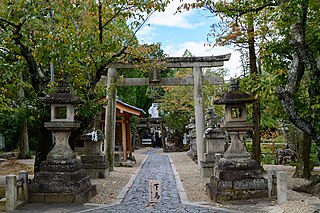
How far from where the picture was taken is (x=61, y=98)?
30.2 feet

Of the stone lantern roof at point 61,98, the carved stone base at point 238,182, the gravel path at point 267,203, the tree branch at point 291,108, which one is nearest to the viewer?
the tree branch at point 291,108

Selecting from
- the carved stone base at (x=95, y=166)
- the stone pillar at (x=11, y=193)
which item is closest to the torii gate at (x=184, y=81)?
the carved stone base at (x=95, y=166)

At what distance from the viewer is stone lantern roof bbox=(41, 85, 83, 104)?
9.17 m

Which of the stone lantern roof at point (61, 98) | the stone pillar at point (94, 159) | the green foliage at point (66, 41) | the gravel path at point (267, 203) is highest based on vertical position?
the green foliage at point (66, 41)

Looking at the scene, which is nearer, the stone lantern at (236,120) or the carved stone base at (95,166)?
the stone lantern at (236,120)

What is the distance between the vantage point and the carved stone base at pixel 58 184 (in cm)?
859

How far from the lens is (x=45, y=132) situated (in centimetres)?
1039

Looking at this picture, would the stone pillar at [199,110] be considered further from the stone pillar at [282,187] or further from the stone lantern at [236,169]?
the stone pillar at [282,187]

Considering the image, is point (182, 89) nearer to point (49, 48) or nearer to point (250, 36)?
point (250, 36)

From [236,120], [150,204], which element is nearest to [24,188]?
[150,204]

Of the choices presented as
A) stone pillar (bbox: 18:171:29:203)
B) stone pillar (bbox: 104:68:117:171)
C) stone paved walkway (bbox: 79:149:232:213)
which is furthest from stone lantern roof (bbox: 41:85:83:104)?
stone pillar (bbox: 104:68:117:171)

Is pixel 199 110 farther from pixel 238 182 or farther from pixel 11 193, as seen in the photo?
pixel 11 193

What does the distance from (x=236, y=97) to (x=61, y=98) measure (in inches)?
185

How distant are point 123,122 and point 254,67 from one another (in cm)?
1021
